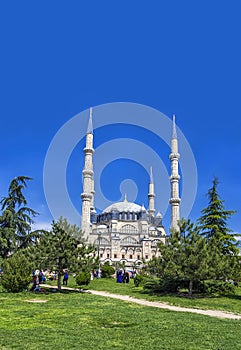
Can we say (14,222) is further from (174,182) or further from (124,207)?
(124,207)

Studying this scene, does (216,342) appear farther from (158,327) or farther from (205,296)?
(205,296)

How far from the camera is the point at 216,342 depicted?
719 cm

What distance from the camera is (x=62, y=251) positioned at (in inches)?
659

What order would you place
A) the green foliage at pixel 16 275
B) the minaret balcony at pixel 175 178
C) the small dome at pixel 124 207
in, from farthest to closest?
the small dome at pixel 124 207 < the minaret balcony at pixel 175 178 < the green foliage at pixel 16 275

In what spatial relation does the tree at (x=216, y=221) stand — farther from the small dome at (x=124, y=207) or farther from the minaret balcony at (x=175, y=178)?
the small dome at (x=124, y=207)

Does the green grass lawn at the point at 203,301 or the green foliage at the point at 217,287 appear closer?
the green grass lawn at the point at 203,301

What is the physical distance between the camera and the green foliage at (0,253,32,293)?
50.5ft

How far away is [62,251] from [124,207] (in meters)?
51.5

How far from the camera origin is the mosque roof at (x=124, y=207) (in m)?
67.3

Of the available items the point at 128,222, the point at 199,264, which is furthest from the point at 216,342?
the point at 128,222

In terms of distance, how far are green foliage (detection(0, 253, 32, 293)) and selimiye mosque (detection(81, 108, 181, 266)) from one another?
1199 inches

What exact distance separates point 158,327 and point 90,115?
4324cm

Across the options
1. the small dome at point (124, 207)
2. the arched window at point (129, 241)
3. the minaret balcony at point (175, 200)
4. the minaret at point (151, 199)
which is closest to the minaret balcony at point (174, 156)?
the minaret balcony at point (175, 200)

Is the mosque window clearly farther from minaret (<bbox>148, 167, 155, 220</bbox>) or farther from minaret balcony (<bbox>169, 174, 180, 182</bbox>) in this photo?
minaret balcony (<bbox>169, 174, 180, 182</bbox>)
